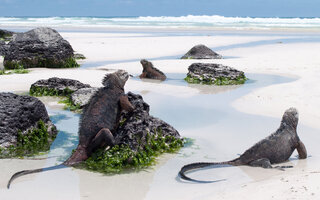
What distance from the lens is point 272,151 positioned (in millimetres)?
5230

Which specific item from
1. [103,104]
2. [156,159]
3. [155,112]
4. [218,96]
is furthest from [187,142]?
[218,96]

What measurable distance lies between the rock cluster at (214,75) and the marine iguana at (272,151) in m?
6.08

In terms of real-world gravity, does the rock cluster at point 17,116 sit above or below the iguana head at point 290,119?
below

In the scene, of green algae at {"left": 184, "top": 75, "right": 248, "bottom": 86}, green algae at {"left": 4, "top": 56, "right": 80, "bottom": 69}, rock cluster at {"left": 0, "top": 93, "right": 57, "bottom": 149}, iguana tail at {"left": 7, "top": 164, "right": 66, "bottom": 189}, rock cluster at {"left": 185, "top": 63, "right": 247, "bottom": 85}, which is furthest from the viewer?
green algae at {"left": 4, "top": 56, "right": 80, "bottom": 69}

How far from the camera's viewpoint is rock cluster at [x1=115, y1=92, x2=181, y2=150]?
5.34 m

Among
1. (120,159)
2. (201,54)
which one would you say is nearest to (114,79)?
(120,159)

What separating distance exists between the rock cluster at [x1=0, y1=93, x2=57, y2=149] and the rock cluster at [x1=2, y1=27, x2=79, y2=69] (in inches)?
343

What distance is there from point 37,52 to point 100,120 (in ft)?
33.5

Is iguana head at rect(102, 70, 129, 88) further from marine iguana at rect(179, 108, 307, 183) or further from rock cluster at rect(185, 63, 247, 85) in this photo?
rock cluster at rect(185, 63, 247, 85)

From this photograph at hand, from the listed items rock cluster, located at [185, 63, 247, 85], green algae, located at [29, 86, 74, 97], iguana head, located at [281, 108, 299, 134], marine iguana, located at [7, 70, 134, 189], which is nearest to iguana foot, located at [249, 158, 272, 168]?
iguana head, located at [281, 108, 299, 134]

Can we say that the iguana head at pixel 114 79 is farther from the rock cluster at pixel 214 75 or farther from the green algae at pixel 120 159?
the rock cluster at pixel 214 75

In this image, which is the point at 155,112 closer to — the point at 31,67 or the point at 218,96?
the point at 218,96

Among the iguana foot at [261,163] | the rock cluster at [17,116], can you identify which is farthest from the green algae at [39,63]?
the iguana foot at [261,163]

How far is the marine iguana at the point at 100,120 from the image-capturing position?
17.0ft
